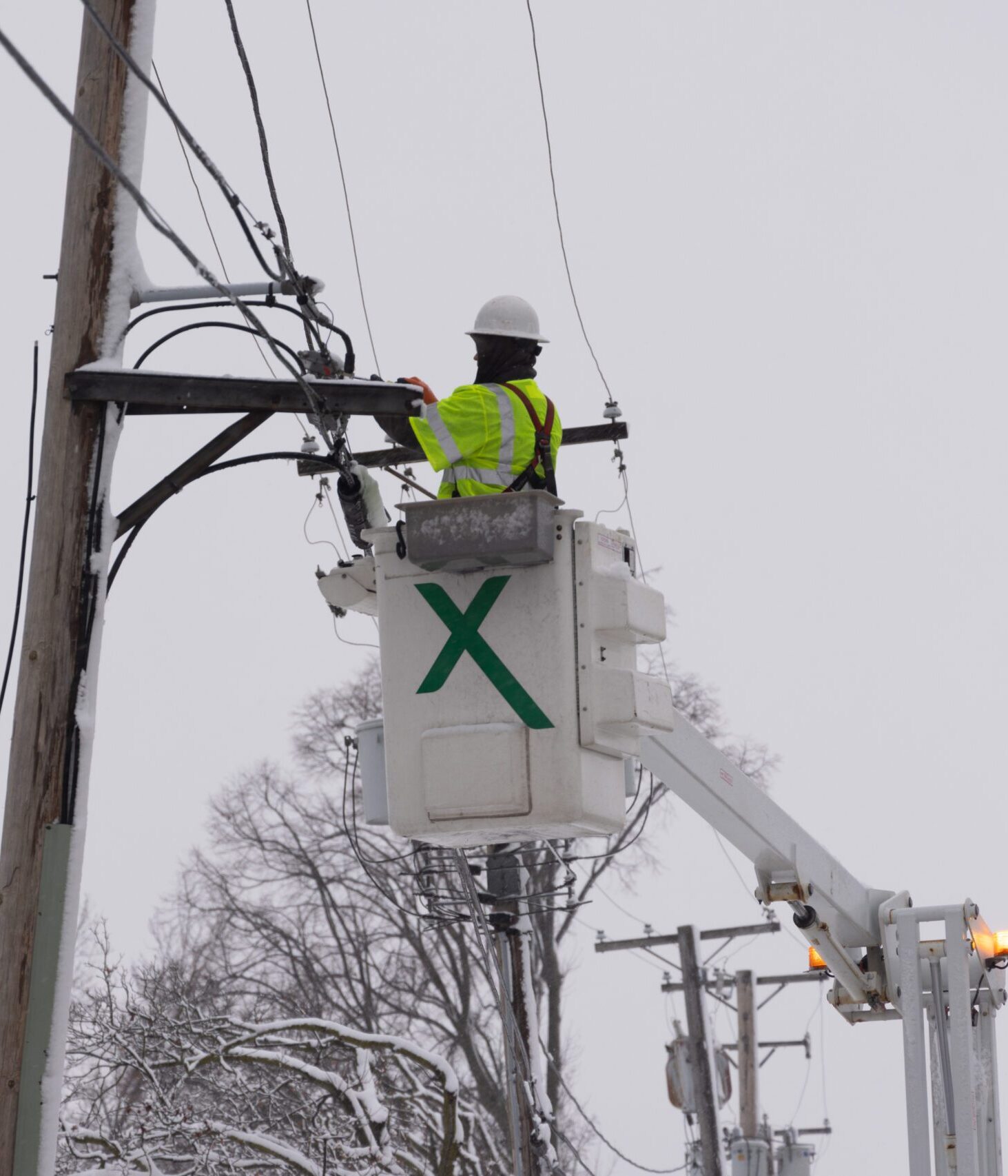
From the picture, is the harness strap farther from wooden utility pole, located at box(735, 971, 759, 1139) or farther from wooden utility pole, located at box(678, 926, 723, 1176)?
wooden utility pole, located at box(735, 971, 759, 1139)

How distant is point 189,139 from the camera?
19.8 ft

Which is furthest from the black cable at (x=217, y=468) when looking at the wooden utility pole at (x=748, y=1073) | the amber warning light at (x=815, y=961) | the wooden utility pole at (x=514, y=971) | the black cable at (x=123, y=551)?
the wooden utility pole at (x=748, y=1073)

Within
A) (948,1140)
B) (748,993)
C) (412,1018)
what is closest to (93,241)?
(948,1140)

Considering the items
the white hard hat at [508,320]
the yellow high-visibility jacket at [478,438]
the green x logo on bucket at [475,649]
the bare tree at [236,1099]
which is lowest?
the bare tree at [236,1099]

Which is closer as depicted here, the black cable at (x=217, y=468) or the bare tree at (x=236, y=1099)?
the black cable at (x=217, y=468)

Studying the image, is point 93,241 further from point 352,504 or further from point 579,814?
point 579,814

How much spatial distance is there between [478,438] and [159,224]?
1.27m

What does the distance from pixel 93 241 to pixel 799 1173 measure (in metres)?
22.5

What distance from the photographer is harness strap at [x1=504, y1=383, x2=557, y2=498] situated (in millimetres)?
6527

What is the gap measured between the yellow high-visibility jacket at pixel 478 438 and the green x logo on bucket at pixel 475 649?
44 cm

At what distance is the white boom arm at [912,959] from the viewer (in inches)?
356

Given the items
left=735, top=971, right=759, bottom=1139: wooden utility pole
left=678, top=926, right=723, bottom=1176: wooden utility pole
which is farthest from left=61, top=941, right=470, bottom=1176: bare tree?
left=735, top=971, right=759, bottom=1139: wooden utility pole

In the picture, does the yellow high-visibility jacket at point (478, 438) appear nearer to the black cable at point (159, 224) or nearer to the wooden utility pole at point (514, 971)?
the black cable at point (159, 224)

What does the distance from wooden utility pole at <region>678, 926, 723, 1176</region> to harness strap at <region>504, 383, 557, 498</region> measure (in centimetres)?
1506
